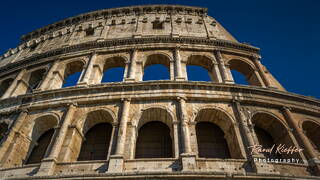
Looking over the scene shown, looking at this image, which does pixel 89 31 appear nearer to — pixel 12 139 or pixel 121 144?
→ pixel 12 139

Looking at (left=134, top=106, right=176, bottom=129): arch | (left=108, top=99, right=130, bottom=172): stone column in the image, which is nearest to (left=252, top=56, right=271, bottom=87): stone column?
(left=134, top=106, right=176, bottom=129): arch

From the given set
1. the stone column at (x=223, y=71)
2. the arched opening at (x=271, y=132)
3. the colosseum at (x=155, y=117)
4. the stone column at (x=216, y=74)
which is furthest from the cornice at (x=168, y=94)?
the stone column at (x=216, y=74)

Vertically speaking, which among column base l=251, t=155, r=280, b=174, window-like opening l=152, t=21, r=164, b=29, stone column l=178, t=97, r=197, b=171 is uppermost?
window-like opening l=152, t=21, r=164, b=29

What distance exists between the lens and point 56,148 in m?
8.52

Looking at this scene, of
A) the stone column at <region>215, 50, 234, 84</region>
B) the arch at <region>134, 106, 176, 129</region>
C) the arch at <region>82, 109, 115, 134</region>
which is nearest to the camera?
the arch at <region>134, 106, 176, 129</region>

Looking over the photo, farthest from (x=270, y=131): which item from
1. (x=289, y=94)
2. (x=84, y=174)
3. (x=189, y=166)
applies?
(x=84, y=174)

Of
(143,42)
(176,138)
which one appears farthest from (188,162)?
(143,42)

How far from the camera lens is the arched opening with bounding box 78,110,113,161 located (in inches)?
374

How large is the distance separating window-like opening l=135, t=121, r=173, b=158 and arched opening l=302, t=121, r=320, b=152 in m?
6.78

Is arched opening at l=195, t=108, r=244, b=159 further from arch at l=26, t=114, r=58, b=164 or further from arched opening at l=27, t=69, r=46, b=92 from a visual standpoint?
arched opening at l=27, t=69, r=46, b=92

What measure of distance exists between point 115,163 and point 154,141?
250 cm

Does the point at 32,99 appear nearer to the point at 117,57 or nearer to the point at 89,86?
the point at 89,86

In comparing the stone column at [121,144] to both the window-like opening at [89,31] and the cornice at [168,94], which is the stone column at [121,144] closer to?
the cornice at [168,94]

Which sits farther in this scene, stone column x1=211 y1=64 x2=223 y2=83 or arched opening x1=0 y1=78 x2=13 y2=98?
arched opening x1=0 y1=78 x2=13 y2=98
